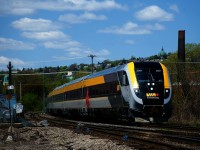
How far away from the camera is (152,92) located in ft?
75.1

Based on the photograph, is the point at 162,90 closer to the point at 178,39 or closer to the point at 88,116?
the point at 88,116

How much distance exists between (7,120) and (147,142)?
22503mm

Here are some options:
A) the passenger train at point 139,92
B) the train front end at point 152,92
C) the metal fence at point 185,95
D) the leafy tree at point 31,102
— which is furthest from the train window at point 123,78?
the leafy tree at point 31,102

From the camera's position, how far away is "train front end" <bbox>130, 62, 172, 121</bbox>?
74.3ft

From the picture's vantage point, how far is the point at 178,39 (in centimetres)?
4450

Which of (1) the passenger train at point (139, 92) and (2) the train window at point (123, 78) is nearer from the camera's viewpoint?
(1) the passenger train at point (139, 92)

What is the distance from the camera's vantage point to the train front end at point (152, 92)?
Result: 891 inches

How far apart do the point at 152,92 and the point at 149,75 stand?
107 cm

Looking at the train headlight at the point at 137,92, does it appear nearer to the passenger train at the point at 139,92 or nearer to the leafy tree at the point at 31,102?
the passenger train at the point at 139,92

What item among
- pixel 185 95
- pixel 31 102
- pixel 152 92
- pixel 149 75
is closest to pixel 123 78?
pixel 149 75

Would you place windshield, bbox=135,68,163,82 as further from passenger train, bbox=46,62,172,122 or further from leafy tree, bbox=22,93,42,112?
leafy tree, bbox=22,93,42,112

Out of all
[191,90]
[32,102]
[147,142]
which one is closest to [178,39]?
[191,90]

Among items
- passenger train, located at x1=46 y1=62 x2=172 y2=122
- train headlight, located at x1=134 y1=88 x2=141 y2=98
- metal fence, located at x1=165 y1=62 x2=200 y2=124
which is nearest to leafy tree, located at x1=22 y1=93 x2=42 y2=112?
metal fence, located at x1=165 y1=62 x2=200 y2=124

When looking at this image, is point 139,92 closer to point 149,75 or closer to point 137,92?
point 137,92
